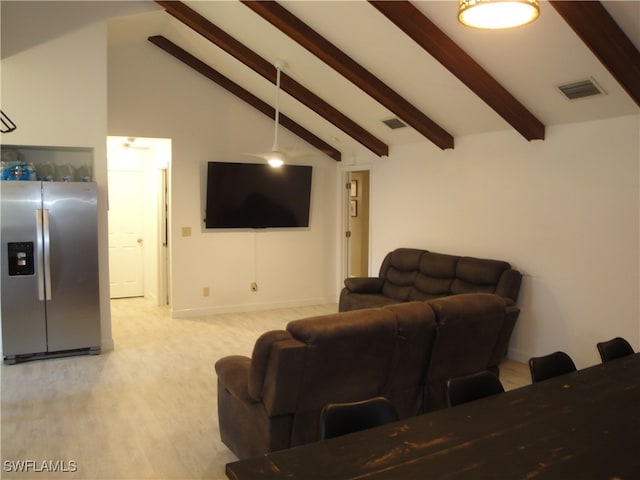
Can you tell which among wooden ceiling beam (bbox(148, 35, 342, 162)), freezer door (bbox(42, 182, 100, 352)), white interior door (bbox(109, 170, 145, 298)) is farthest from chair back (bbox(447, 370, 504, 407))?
white interior door (bbox(109, 170, 145, 298))

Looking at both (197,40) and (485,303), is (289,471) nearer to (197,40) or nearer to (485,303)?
(485,303)

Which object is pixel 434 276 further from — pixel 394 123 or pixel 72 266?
pixel 72 266

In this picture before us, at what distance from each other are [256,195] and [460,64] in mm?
3795

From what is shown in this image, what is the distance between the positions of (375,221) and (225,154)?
7.70ft

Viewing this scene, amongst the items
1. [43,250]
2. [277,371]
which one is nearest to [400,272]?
[277,371]

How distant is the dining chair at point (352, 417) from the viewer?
1.80 m

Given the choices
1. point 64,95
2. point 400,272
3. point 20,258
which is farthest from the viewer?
point 400,272

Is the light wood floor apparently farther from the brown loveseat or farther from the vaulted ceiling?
the vaulted ceiling

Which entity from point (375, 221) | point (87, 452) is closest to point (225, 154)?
point (375, 221)

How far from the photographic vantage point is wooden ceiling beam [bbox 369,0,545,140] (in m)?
3.75

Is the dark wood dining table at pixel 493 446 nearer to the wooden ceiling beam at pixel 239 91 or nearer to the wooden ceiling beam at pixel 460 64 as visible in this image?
the wooden ceiling beam at pixel 460 64

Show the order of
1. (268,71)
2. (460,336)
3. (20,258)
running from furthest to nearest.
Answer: (268,71) < (20,258) < (460,336)

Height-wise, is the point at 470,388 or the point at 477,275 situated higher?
the point at 477,275

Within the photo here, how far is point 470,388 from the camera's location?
6.89 feet
